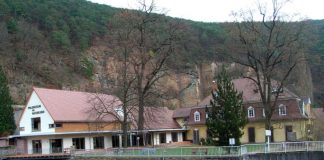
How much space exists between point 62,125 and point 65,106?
11.5ft

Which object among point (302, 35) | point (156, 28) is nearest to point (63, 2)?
point (156, 28)

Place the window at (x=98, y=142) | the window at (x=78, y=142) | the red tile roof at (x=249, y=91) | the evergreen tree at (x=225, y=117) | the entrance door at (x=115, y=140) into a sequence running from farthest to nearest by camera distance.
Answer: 1. the entrance door at (x=115, y=140)
2. the window at (x=98, y=142)
3. the red tile roof at (x=249, y=91)
4. the window at (x=78, y=142)
5. the evergreen tree at (x=225, y=117)

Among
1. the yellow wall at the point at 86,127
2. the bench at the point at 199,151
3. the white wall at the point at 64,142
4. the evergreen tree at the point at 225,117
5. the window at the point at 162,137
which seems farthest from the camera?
the window at the point at 162,137

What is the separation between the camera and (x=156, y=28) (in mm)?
45875

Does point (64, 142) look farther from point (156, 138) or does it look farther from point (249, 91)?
point (249, 91)

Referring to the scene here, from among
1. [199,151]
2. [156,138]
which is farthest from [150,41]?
[156,138]

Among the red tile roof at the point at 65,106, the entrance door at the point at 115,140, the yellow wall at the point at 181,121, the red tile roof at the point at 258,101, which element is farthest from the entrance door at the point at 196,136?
the red tile roof at the point at 65,106

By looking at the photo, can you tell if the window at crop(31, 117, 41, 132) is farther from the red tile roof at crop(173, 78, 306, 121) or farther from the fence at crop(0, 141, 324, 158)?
the red tile roof at crop(173, 78, 306, 121)

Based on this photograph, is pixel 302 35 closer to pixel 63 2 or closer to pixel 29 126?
pixel 29 126

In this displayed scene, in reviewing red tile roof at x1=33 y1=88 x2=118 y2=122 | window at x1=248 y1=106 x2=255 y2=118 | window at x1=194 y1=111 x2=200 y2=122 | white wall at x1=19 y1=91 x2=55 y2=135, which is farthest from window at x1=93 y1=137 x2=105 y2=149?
window at x1=248 y1=106 x2=255 y2=118

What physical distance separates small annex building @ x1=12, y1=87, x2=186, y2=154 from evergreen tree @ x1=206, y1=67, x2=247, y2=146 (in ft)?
36.7

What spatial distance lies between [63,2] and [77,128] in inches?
2989

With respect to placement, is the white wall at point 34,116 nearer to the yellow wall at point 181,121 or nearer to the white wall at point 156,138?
the white wall at point 156,138

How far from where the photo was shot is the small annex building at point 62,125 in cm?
5409
